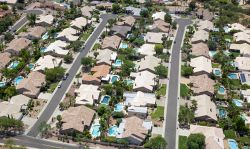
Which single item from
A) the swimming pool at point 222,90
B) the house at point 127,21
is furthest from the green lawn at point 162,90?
the house at point 127,21

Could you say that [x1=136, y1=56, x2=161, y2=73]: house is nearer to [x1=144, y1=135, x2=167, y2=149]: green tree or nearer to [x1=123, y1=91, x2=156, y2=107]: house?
[x1=123, y1=91, x2=156, y2=107]: house

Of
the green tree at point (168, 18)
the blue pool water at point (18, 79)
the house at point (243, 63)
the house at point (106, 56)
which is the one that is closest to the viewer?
the blue pool water at point (18, 79)

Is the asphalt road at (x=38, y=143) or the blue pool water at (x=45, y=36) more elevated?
the blue pool water at (x=45, y=36)

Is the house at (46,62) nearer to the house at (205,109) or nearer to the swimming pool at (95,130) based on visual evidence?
the swimming pool at (95,130)

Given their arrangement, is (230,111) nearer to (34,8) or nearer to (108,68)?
(108,68)

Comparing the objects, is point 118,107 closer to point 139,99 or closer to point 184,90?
point 139,99

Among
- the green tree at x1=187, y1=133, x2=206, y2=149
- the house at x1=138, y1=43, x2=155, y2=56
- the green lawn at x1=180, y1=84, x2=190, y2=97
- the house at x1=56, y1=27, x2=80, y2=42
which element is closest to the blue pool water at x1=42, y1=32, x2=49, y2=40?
the house at x1=56, y1=27, x2=80, y2=42

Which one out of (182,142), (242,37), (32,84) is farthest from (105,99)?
(242,37)
